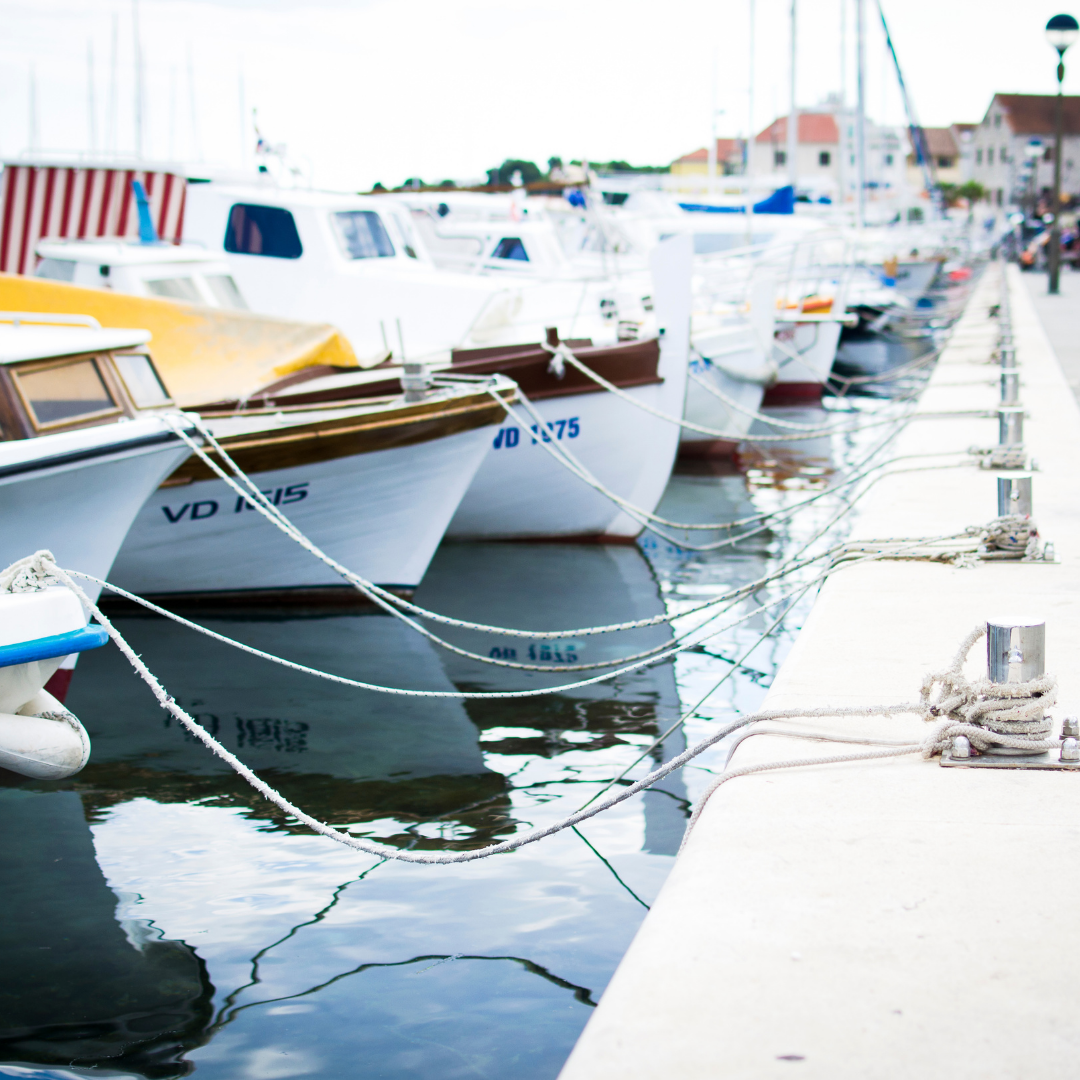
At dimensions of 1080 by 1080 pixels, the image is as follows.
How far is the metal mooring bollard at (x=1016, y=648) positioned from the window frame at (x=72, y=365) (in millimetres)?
5158

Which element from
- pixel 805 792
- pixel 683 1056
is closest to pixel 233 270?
pixel 805 792

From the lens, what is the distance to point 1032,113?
347 feet

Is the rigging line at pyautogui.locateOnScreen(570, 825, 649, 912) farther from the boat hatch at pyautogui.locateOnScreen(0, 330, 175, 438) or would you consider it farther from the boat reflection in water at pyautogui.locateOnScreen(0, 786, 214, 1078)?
the boat hatch at pyautogui.locateOnScreen(0, 330, 175, 438)

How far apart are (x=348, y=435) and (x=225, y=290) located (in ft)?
12.4

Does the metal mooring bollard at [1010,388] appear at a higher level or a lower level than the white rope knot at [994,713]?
higher

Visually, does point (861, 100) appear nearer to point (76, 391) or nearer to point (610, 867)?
point (76, 391)

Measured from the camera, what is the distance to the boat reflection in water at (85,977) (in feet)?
12.0

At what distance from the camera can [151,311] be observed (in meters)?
9.57

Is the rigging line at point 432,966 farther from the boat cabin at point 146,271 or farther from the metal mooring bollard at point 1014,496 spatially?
the boat cabin at point 146,271

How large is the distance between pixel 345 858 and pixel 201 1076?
5.01ft

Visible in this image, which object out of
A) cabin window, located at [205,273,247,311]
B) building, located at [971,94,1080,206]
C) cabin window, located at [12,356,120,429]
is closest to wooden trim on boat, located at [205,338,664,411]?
cabin window, located at [205,273,247,311]

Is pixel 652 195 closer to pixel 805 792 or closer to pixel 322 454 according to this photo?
pixel 322 454

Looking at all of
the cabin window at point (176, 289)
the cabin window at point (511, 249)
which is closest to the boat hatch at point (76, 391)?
the cabin window at point (176, 289)

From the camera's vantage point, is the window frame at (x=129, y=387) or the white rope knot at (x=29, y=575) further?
the window frame at (x=129, y=387)
